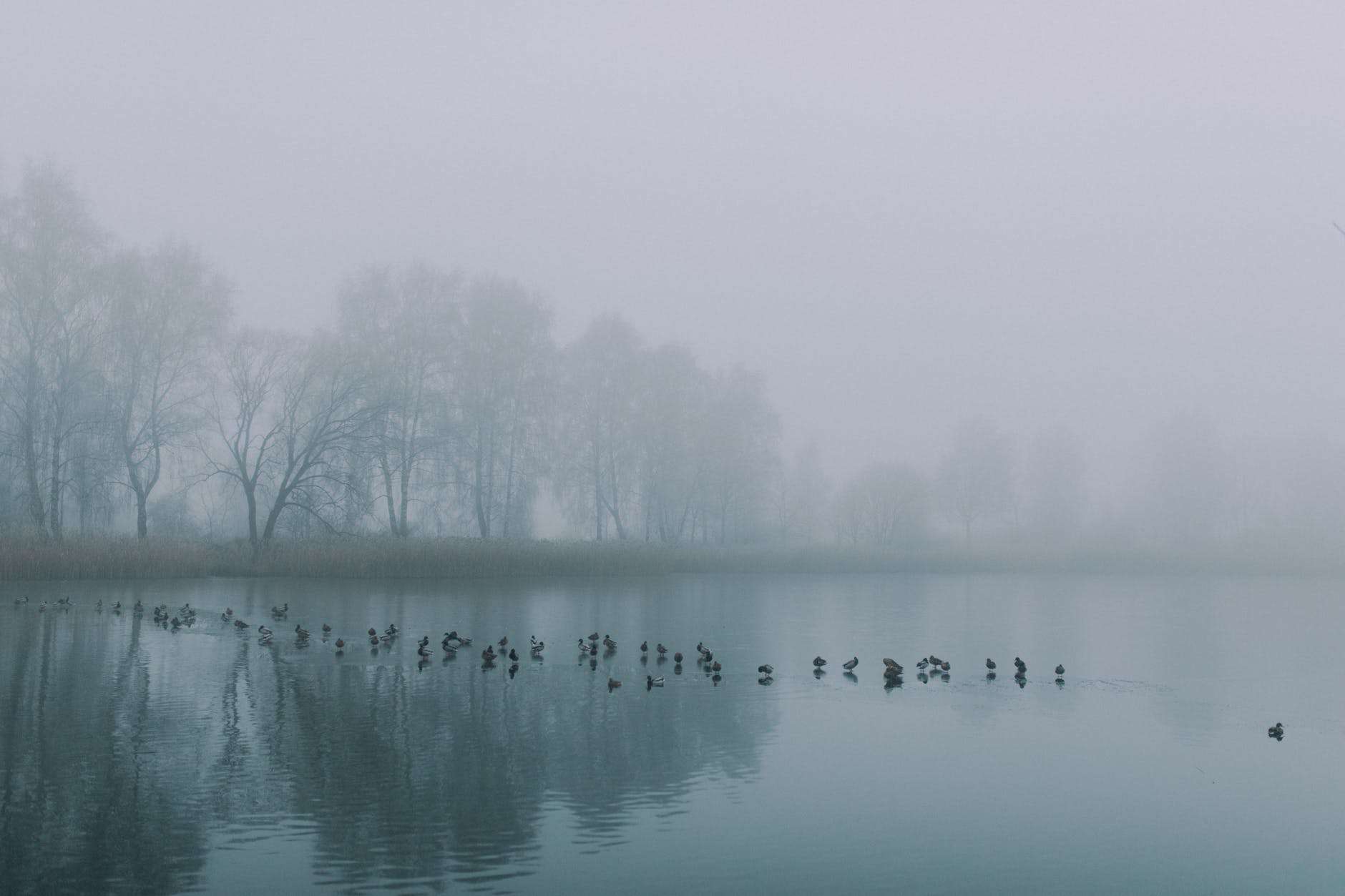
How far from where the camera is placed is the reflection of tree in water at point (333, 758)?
9.42m

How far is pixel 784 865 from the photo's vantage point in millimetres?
9477

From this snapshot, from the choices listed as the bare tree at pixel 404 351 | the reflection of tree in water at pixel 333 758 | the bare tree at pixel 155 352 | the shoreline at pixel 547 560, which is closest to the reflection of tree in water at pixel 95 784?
the reflection of tree in water at pixel 333 758

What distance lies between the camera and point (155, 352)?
46844 mm

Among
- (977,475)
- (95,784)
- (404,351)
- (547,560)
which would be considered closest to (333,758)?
(95,784)

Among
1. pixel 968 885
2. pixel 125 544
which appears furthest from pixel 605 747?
pixel 125 544

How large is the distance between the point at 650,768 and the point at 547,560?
38296 mm

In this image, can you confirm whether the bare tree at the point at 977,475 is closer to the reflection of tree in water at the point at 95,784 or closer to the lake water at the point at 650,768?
the lake water at the point at 650,768

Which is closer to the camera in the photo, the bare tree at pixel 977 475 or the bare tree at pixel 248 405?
the bare tree at pixel 248 405

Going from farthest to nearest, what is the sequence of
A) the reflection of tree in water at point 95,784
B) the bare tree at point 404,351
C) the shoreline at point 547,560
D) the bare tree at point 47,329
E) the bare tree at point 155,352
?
1. the bare tree at point 404,351
2. the bare tree at point 155,352
3. the bare tree at point 47,329
4. the shoreline at point 547,560
5. the reflection of tree in water at point 95,784

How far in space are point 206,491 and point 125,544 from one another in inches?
474

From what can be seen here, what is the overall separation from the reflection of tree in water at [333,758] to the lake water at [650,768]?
0.18 ft

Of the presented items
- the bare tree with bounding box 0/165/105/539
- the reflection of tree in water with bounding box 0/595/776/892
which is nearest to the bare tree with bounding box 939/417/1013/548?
the bare tree with bounding box 0/165/105/539

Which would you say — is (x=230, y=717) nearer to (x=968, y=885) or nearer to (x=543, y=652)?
(x=543, y=652)

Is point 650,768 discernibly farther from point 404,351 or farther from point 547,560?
point 404,351
